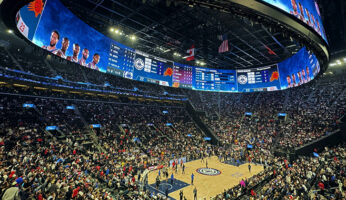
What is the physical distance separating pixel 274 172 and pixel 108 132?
68.4 feet

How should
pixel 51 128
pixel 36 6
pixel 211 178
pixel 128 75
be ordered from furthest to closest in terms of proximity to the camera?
1. pixel 128 75
2. pixel 51 128
3. pixel 211 178
4. pixel 36 6

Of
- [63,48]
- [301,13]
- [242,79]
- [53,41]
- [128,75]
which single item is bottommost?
[128,75]

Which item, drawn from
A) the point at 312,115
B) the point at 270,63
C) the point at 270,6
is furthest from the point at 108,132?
the point at 270,63

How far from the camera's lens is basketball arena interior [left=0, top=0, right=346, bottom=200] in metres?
11.9

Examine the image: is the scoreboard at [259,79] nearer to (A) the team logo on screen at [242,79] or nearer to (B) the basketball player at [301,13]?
(A) the team logo on screen at [242,79]

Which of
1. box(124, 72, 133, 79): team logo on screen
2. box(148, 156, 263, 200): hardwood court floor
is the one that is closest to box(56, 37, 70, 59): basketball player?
box(124, 72, 133, 79): team logo on screen

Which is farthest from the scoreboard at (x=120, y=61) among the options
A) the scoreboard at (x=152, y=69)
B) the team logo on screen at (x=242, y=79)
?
the team logo on screen at (x=242, y=79)

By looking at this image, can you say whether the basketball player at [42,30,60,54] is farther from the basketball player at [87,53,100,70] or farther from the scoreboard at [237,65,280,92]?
the scoreboard at [237,65,280,92]

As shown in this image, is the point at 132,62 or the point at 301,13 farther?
the point at 132,62

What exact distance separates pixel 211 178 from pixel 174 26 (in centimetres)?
1942

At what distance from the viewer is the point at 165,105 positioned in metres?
37.8

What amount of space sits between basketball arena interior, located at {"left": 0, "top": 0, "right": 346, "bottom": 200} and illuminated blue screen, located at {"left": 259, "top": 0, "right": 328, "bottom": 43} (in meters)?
0.16

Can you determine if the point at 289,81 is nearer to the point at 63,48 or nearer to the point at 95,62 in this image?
the point at 95,62

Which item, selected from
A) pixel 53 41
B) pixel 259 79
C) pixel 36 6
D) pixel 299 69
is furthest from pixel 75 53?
pixel 259 79
